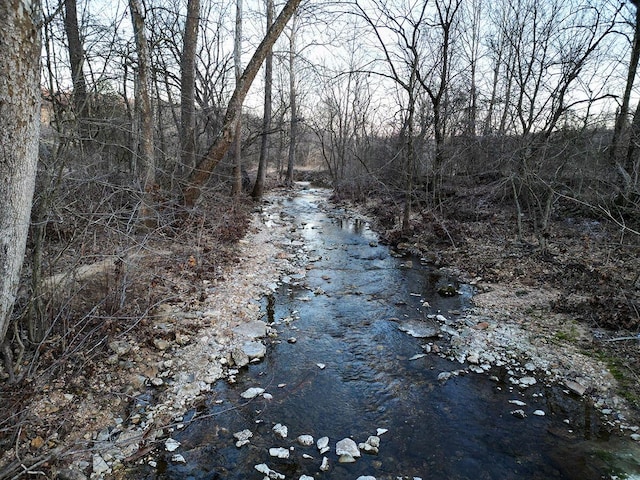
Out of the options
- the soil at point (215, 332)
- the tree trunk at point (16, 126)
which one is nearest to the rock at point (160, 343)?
the soil at point (215, 332)

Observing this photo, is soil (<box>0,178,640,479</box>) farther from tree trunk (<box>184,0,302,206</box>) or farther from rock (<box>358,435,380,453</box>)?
rock (<box>358,435,380,453</box>)

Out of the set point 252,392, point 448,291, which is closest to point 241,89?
point 448,291

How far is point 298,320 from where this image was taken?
5.84 meters

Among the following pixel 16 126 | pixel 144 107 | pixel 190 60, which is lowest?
pixel 16 126

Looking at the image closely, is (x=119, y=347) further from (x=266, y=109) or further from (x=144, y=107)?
(x=266, y=109)

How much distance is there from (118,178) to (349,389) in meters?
5.12

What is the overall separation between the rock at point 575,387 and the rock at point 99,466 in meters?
4.54

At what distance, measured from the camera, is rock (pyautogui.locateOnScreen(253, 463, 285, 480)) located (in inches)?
122

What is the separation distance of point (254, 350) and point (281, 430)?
1386 millimetres

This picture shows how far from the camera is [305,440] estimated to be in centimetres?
349

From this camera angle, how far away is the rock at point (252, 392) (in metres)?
4.04

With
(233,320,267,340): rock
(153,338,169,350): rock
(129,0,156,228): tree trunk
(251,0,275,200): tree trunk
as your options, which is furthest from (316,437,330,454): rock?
(251,0,275,200): tree trunk

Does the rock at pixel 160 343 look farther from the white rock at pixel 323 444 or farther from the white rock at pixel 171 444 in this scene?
the white rock at pixel 323 444

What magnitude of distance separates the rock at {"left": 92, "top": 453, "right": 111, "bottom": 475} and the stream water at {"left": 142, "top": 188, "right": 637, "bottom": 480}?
382 mm
